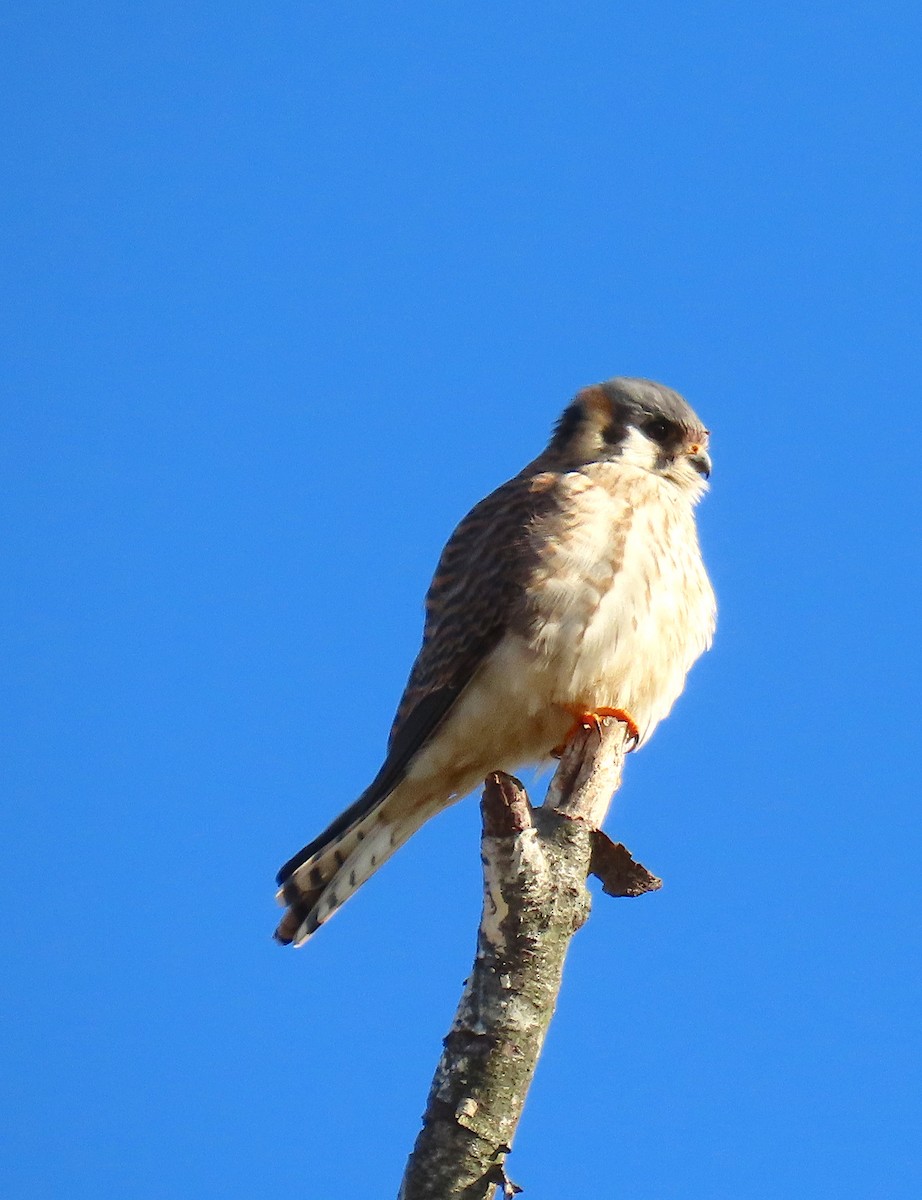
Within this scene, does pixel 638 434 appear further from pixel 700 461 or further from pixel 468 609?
pixel 468 609

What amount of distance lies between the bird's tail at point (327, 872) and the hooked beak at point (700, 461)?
5.44 ft

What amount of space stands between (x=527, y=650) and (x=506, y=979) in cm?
143

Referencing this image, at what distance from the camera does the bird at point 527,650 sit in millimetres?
3988

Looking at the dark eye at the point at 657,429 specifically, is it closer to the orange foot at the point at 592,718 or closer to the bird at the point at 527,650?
the bird at the point at 527,650

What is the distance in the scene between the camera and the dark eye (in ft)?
16.4

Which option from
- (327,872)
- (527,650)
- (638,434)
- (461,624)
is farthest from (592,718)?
(638,434)

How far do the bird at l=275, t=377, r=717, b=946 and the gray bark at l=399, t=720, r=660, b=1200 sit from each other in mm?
890

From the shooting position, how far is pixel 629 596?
4.07 m

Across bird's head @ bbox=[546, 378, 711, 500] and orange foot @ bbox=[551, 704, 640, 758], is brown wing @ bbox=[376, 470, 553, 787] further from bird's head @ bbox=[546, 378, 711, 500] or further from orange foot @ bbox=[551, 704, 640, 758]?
bird's head @ bbox=[546, 378, 711, 500]

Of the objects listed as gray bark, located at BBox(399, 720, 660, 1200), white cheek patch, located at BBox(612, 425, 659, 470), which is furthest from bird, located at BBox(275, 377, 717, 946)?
gray bark, located at BBox(399, 720, 660, 1200)

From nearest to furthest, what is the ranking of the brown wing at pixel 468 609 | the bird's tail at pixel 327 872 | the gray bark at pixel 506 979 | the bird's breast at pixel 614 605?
1. the gray bark at pixel 506 979
2. the bird's tail at pixel 327 872
3. the bird's breast at pixel 614 605
4. the brown wing at pixel 468 609

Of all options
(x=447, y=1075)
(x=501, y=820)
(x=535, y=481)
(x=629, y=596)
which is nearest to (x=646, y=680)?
(x=629, y=596)

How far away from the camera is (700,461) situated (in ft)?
16.3

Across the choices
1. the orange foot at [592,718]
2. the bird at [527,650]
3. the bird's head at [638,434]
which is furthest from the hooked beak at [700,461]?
the orange foot at [592,718]
